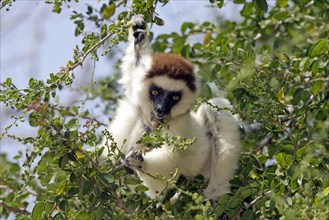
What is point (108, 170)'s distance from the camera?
4207 mm

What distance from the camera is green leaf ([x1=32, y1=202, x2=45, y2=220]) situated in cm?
415

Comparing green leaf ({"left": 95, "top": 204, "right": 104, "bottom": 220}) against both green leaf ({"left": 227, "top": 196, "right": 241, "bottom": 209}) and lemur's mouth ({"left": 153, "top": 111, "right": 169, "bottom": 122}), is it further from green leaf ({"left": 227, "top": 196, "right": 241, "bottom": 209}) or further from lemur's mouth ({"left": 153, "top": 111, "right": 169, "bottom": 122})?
lemur's mouth ({"left": 153, "top": 111, "right": 169, "bottom": 122})

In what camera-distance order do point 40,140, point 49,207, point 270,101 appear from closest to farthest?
point 40,140 → point 49,207 → point 270,101

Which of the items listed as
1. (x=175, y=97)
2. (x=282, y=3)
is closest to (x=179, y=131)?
(x=175, y=97)

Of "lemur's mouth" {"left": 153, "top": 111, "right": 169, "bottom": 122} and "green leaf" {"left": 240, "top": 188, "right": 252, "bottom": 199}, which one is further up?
"green leaf" {"left": 240, "top": 188, "right": 252, "bottom": 199}

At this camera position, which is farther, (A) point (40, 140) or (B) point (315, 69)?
(B) point (315, 69)

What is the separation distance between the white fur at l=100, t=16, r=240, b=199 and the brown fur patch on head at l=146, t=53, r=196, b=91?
1.3 inches

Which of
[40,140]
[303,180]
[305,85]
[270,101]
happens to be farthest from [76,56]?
[305,85]

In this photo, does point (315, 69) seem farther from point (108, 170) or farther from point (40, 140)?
point (40, 140)

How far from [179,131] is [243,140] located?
0.55 metres

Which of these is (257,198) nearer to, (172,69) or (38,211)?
(38,211)

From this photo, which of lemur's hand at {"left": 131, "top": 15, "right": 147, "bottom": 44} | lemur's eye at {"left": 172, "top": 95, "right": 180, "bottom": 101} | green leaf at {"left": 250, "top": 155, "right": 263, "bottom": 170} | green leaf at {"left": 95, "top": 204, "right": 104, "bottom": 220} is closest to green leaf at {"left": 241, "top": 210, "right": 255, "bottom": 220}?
green leaf at {"left": 250, "top": 155, "right": 263, "bottom": 170}

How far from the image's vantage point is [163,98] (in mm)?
5582

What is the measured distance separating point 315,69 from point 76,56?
158cm
